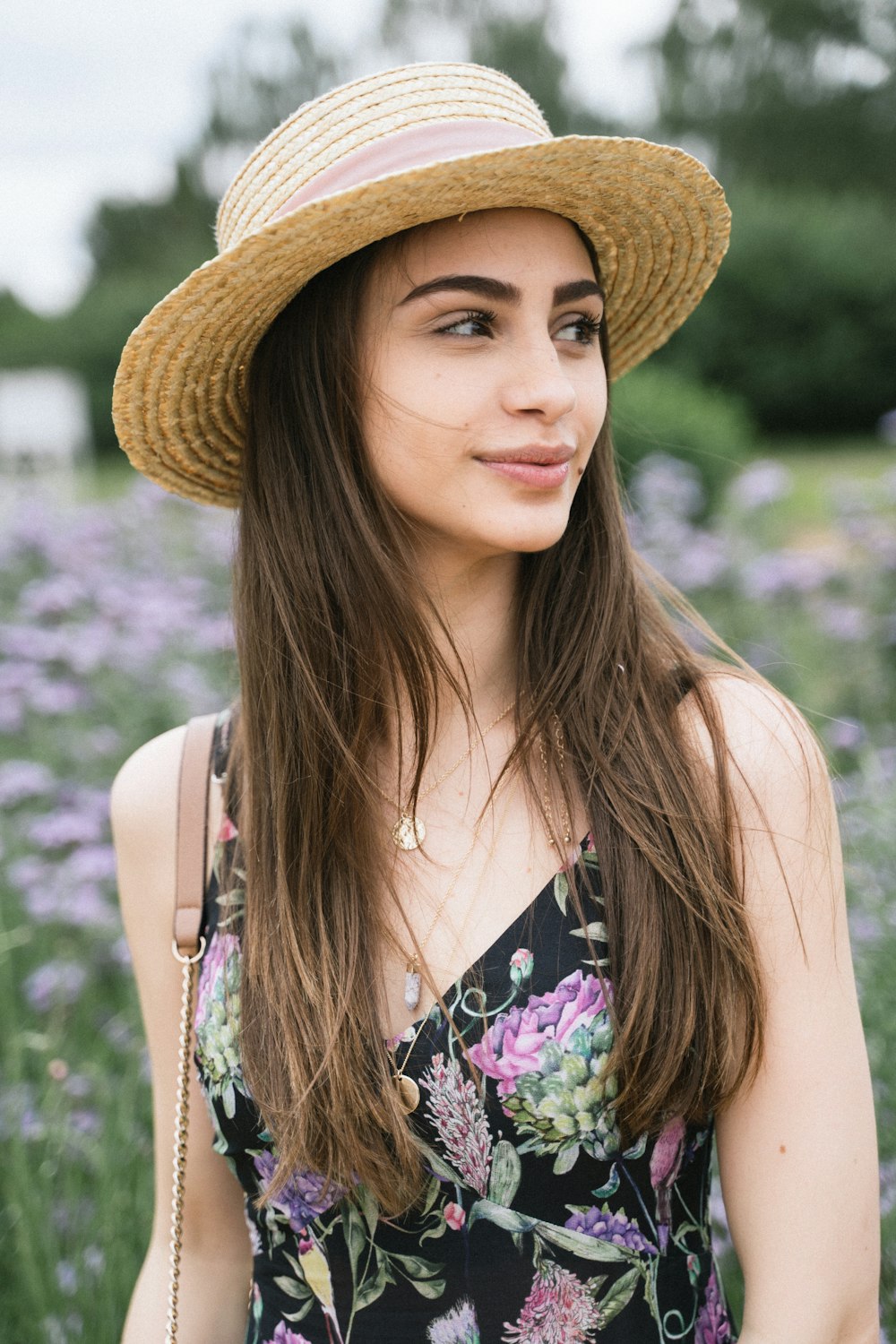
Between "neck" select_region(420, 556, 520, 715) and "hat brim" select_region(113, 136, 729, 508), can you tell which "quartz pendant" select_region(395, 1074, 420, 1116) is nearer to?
"neck" select_region(420, 556, 520, 715)

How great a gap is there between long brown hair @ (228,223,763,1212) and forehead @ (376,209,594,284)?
0.05 metres

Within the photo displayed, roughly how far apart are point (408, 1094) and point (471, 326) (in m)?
0.88

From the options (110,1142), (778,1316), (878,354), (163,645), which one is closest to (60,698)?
(163,645)

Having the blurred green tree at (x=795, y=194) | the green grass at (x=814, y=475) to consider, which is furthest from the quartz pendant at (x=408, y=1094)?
the blurred green tree at (x=795, y=194)

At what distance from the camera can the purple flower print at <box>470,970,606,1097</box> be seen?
1379mm

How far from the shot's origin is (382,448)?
1.52 metres

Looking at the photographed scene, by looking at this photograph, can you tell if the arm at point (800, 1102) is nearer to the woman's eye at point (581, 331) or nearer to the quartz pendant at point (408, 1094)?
the quartz pendant at point (408, 1094)

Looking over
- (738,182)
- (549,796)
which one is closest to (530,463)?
(549,796)

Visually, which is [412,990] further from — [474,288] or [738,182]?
[738,182]

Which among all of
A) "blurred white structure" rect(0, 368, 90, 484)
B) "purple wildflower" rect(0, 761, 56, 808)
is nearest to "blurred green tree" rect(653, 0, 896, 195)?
"blurred white structure" rect(0, 368, 90, 484)

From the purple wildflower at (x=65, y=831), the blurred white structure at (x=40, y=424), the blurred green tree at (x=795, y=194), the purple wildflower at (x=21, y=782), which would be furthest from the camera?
the blurred green tree at (x=795, y=194)

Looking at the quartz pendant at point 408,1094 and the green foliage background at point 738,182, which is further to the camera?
the green foliage background at point 738,182

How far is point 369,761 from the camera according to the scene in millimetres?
1695

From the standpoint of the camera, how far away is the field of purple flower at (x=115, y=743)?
2.13 metres
